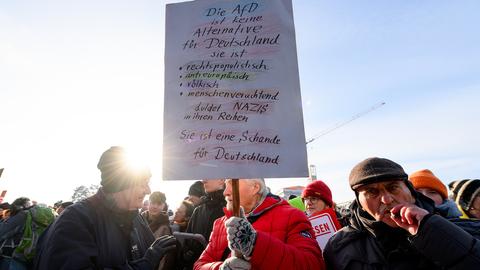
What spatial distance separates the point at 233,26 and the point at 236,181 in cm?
118

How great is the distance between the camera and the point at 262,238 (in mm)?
1936

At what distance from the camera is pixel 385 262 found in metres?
1.96

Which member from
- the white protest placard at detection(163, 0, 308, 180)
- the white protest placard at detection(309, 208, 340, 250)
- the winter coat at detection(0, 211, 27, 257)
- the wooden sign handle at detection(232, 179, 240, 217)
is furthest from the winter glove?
the winter coat at detection(0, 211, 27, 257)

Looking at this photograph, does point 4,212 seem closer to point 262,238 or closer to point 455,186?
point 262,238

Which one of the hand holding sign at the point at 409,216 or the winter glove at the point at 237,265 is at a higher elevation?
the hand holding sign at the point at 409,216

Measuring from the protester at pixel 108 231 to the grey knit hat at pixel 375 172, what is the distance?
1899 millimetres

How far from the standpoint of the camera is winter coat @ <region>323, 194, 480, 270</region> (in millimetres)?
1668

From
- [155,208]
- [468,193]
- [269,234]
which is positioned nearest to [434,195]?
[468,193]

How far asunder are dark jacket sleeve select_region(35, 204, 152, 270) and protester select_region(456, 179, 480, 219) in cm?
395

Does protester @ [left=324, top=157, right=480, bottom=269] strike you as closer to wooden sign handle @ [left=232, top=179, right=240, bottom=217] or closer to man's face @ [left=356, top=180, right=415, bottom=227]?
man's face @ [left=356, top=180, right=415, bottom=227]

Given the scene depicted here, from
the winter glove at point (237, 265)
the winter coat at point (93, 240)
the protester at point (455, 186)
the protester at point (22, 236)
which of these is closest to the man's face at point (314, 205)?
the protester at point (455, 186)

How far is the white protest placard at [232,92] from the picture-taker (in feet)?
6.79

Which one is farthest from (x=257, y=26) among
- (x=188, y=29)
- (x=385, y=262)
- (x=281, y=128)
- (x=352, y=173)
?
(x=385, y=262)

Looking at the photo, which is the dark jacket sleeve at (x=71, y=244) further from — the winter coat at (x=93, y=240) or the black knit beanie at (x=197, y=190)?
the black knit beanie at (x=197, y=190)
